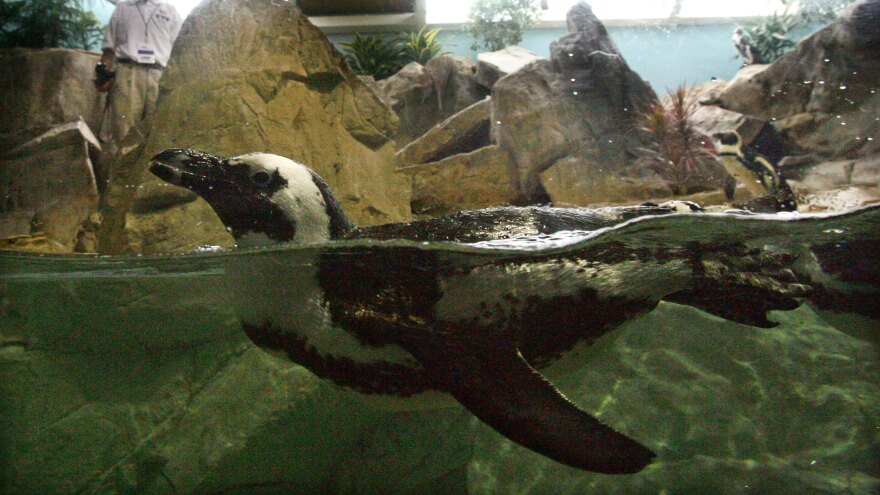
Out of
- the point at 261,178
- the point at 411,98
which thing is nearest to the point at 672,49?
the point at 411,98

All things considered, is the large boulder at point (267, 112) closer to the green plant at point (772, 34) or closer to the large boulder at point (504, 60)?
the large boulder at point (504, 60)

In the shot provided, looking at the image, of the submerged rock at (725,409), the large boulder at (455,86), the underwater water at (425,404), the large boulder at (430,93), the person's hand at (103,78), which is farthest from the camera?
the large boulder at (455,86)

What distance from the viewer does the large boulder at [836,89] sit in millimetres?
3227

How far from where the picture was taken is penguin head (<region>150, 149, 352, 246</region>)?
8.10 feet

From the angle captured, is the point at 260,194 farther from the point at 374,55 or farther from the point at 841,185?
the point at 841,185

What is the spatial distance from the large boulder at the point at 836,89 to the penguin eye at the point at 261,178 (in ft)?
10.4

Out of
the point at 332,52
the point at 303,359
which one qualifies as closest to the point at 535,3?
the point at 332,52

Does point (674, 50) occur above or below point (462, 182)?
above

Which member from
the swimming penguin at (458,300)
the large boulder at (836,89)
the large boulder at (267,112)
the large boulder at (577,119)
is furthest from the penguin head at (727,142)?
the large boulder at (267,112)

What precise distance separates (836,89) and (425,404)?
10.8 ft

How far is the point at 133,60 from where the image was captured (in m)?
3.89

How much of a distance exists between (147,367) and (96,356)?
14.5 inches

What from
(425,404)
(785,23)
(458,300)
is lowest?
(425,404)

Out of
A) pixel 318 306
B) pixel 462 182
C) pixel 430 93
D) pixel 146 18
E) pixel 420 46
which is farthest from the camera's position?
pixel 430 93
